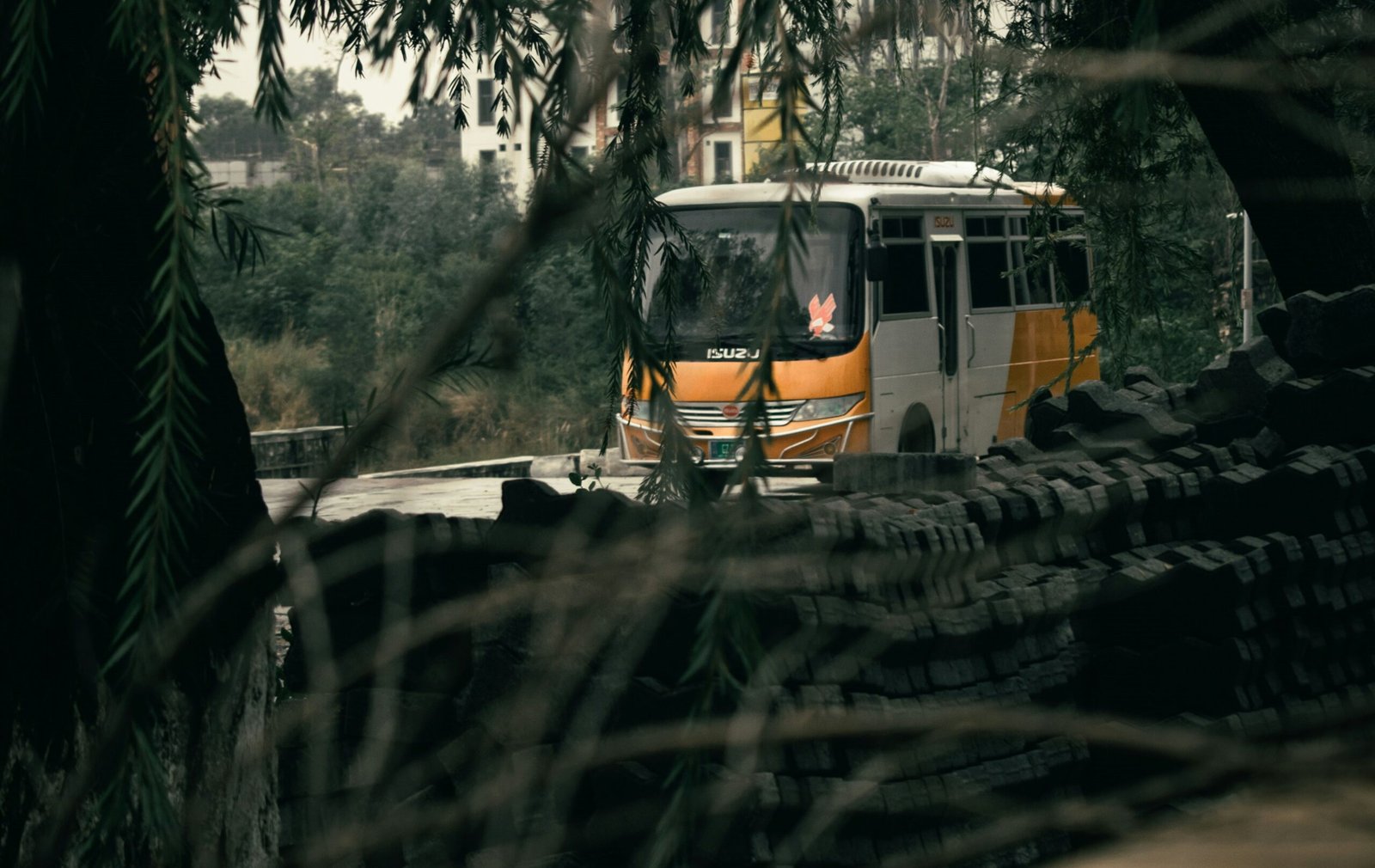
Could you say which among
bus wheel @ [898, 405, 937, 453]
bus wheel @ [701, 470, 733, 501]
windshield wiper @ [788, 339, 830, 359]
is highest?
bus wheel @ [701, 470, 733, 501]

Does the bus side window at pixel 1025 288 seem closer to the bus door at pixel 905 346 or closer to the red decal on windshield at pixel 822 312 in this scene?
the bus door at pixel 905 346

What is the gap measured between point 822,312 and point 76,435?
1123 cm

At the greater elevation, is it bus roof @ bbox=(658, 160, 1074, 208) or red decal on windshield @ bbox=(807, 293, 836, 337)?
bus roof @ bbox=(658, 160, 1074, 208)

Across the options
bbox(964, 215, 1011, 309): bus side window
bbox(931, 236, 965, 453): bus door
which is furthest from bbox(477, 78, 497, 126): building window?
bbox(964, 215, 1011, 309): bus side window

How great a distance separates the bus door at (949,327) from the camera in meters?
14.2

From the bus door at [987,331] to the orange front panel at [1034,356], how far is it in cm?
3

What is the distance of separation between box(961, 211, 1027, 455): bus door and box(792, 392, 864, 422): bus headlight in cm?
186

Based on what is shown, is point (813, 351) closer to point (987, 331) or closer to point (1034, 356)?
point (987, 331)

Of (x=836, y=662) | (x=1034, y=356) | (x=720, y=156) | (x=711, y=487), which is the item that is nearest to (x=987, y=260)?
(x=1034, y=356)

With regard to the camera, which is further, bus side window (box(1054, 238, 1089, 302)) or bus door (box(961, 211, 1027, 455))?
bus door (box(961, 211, 1027, 455))

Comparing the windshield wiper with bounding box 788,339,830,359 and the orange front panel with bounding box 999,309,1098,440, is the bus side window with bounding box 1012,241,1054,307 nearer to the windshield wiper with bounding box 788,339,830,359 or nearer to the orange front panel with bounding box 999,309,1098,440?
the orange front panel with bounding box 999,309,1098,440

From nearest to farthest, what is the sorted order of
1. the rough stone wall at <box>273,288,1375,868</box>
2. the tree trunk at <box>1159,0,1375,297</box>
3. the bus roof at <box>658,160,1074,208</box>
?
the rough stone wall at <box>273,288,1375,868</box>, the tree trunk at <box>1159,0,1375,297</box>, the bus roof at <box>658,160,1074,208</box>

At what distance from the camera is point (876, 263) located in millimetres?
12844

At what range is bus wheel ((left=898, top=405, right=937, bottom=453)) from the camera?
13672 millimetres
